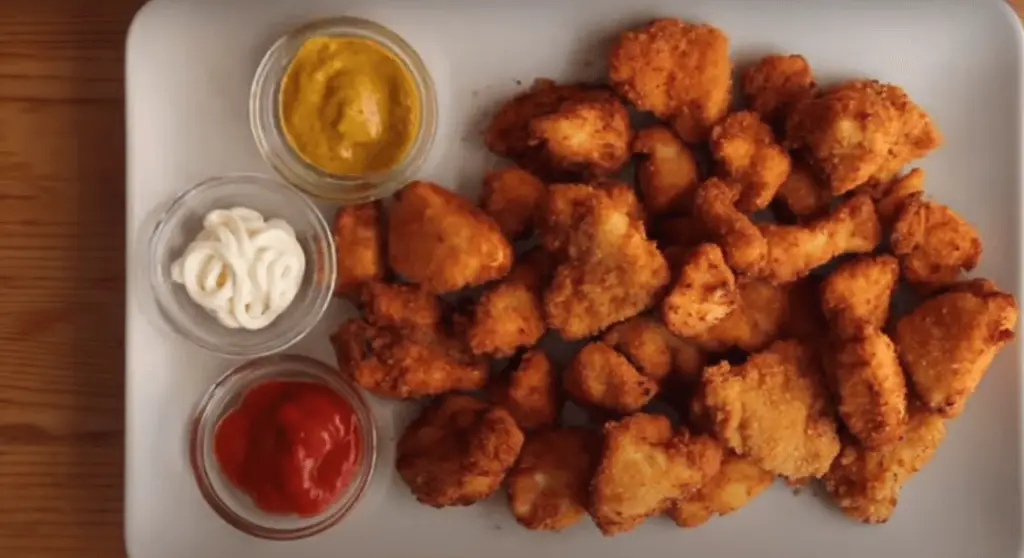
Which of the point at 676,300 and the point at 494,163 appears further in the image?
the point at 494,163

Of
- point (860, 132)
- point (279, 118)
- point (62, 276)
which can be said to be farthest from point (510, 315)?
point (62, 276)

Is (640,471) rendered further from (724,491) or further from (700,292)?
(700,292)

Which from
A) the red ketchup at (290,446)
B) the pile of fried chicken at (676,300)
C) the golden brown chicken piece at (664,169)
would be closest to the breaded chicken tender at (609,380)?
the pile of fried chicken at (676,300)

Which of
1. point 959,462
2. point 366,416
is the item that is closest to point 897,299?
point 959,462

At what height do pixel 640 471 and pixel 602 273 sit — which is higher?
pixel 602 273

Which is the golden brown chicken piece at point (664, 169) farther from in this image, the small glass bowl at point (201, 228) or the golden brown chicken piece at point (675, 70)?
the small glass bowl at point (201, 228)

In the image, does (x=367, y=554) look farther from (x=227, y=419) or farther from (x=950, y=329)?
(x=950, y=329)
